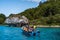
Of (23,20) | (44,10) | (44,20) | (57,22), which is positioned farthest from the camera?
(44,10)

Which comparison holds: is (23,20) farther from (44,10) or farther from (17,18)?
(44,10)

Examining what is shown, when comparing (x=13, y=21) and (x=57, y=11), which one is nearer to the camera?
(x=57, y=11)

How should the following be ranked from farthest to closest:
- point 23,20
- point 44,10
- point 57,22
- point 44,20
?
point 44,10, point 23,20, point 44,20, point 57,22

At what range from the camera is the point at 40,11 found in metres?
192

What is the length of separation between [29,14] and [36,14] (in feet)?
22.3

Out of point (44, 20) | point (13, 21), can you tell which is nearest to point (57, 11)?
point (44, 20)

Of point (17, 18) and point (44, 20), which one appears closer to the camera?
point (44, 20)

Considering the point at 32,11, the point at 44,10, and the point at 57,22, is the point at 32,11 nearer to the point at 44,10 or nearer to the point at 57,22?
the point at 44,10

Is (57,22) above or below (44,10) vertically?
below

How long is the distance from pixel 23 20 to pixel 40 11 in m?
24.4

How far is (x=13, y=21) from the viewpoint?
186500 mm

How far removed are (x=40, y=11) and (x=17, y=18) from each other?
23798mm

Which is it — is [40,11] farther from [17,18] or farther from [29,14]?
[17,18]

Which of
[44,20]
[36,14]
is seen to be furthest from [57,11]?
[36,14]
